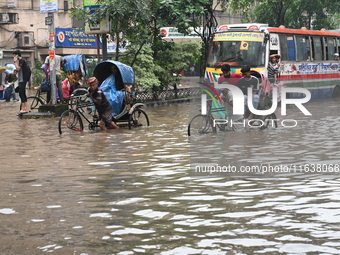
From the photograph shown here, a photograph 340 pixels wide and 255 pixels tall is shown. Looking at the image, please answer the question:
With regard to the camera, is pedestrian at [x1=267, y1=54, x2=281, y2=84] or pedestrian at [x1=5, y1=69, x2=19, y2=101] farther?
pedestrian at [x1=5, y1=69, x2=19, y2=101]

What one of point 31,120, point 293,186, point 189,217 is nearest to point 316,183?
point 293,186

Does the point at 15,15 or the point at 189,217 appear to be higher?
the point at 15,15

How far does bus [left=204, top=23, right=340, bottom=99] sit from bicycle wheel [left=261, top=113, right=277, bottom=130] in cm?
933

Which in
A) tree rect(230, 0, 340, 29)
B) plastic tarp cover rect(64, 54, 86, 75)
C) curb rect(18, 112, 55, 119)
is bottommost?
curb rect(18, 112, 55, 119)

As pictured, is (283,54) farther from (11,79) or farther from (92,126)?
(92,126)

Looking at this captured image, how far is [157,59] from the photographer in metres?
28.8

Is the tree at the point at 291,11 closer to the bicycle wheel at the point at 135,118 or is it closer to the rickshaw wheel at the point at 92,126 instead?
the bicycle wheel at the point at 135,118

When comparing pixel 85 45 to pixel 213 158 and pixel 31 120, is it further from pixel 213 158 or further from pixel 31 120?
pixel 213 158

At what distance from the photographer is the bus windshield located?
2597 centimetres

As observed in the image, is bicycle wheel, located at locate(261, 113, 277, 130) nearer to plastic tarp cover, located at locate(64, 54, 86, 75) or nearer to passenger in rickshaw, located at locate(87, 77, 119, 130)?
passenger in rickshaw, located at locate(87, 77, 119, 130)

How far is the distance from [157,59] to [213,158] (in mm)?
17994

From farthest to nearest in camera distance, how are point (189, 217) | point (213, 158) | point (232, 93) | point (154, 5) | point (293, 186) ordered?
1. point (154, 5)
2. point (232, 93)
3. point (213, 158)
4. point (293, 186)
5. point (189, 217)

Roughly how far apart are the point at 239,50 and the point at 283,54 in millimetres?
2175

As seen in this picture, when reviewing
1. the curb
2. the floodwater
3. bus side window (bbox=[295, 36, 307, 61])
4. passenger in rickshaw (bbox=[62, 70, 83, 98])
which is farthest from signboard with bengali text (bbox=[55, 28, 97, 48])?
the floodwater
